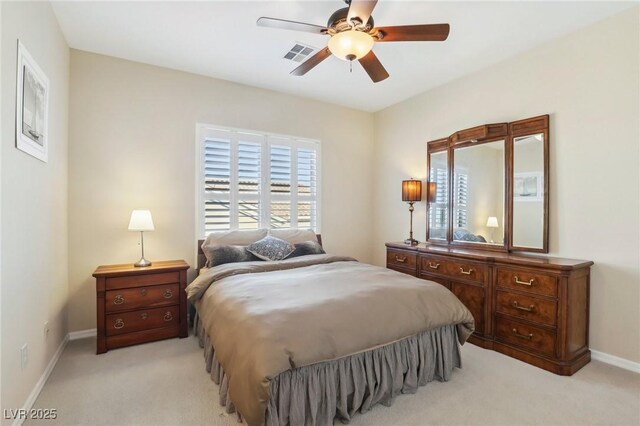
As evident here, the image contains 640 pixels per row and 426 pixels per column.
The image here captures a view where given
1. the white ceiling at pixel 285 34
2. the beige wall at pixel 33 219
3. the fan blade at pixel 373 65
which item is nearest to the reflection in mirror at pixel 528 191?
the white ceiling at pixel 285 34

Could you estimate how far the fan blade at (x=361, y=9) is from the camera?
1781mm

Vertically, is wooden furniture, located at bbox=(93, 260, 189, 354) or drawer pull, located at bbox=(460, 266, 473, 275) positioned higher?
drawer pull, located at bbox=(460, 266, 473, 275)

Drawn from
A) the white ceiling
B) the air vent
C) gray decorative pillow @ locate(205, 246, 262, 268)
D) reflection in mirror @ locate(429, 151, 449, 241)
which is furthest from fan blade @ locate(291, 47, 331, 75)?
reflection in mirror @ locate(429, 151, 449, 241)

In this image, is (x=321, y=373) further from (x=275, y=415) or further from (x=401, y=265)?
(x=401, y=265)

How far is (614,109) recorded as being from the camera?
8.34ft

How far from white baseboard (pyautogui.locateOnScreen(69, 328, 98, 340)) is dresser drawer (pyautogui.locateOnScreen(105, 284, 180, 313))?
1.81ft

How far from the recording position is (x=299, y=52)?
10.2 ft

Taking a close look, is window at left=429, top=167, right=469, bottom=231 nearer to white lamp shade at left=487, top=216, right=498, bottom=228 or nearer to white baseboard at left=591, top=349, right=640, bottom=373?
white lamp shade at left=487, top=216, right=498, bottom=228

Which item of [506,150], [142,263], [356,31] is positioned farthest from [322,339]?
[506,150]

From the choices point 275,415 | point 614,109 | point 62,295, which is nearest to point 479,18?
point 614,109

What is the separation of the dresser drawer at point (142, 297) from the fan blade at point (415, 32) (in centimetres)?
292

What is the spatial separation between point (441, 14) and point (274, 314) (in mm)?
2637

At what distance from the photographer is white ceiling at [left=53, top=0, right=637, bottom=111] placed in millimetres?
2438

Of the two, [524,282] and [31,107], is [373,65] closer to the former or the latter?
[524,282]
